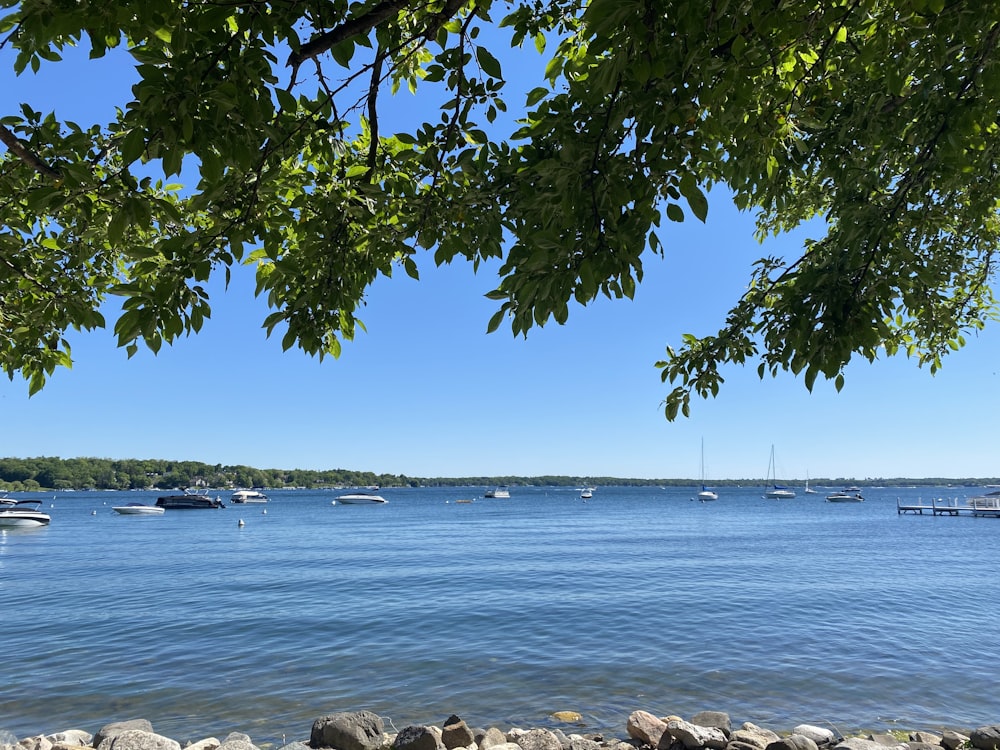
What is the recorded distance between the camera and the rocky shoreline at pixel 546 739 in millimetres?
9100

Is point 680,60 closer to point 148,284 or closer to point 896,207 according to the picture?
point 896,207

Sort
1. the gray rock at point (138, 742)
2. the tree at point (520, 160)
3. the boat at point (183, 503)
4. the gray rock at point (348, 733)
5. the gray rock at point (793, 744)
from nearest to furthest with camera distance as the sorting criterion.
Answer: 1. the tree at point (520, 160)
2. the gray rock at point (793, 744)
3. the gray rock at point (138, 742)
4. the gray rock at point (348, 733)
5. the boat at point (183, 503)

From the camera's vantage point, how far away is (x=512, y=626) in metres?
18.5

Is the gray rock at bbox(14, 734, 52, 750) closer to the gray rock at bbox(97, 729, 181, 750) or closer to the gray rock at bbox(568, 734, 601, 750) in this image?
the gray rock at bbox(97, 729, 181, 750)

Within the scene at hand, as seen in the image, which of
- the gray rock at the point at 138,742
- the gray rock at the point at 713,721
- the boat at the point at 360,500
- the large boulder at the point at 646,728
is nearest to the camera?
the gray rock at the point at 138,742

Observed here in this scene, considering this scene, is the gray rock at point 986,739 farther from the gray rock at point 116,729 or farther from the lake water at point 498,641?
the gray rock at point 116,729

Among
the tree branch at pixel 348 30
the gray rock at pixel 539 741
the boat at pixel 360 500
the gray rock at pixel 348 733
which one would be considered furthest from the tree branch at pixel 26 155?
the boat at pixel 360 500

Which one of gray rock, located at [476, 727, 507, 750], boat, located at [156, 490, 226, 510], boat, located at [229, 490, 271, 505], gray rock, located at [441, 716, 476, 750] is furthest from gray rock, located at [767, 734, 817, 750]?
boat, located at [229, 490, 271, 505]

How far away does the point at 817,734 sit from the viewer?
395 inches

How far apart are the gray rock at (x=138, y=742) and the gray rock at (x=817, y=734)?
30.4 feet

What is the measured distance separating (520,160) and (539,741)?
26.9 ft

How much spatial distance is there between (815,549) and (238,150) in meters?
48.1

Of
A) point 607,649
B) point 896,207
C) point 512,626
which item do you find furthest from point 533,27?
point 512,626

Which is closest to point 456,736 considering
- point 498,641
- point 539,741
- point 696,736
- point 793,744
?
point 539,741
